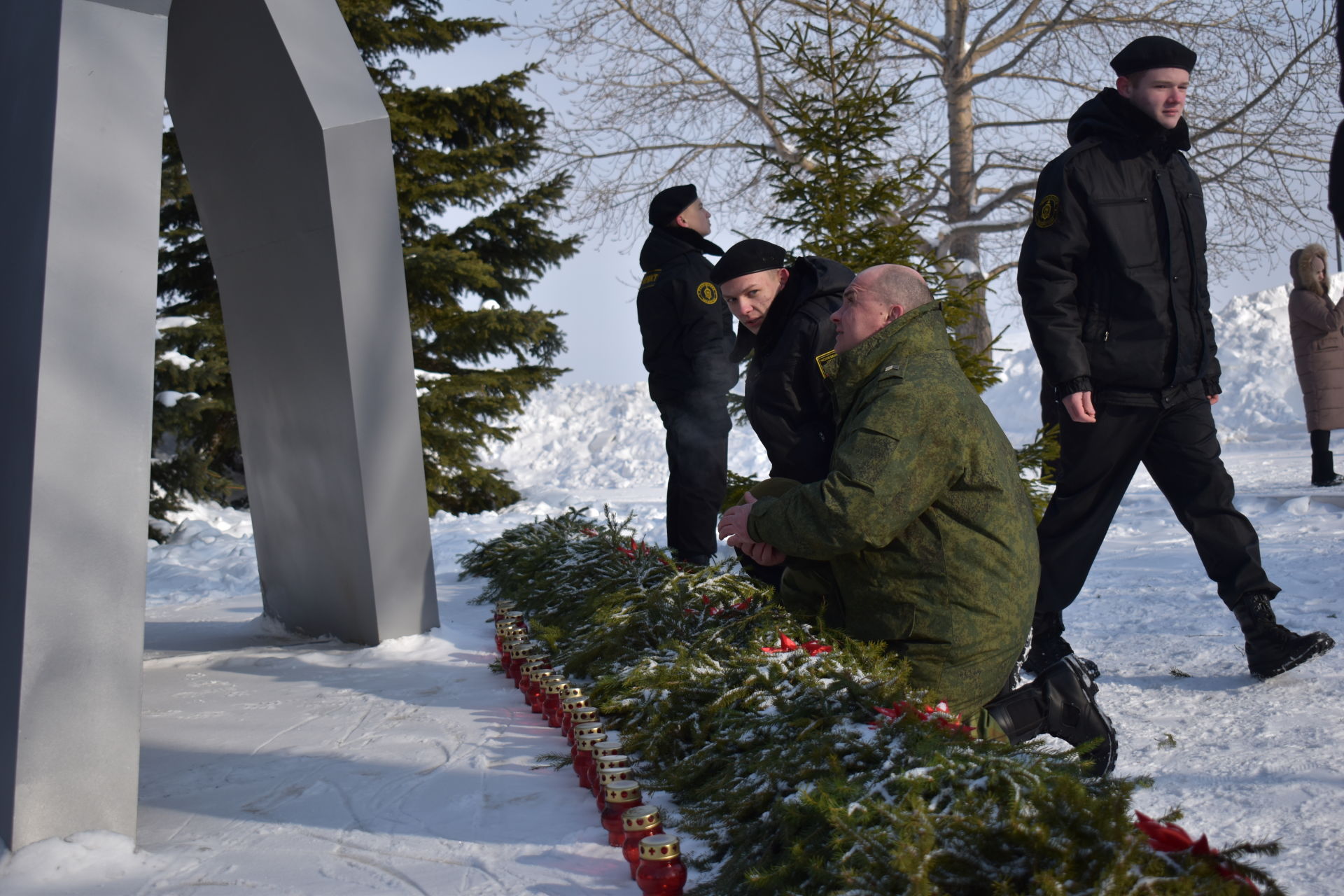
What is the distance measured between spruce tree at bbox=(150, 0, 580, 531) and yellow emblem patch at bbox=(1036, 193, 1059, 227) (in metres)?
10.7

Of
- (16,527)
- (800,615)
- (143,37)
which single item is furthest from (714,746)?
(143,37)

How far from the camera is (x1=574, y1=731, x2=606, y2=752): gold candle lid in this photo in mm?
2967

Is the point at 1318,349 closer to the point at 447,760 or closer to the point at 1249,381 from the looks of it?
the point at 447,760

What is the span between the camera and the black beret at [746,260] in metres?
4.08

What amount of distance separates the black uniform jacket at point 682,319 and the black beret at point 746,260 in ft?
4.39

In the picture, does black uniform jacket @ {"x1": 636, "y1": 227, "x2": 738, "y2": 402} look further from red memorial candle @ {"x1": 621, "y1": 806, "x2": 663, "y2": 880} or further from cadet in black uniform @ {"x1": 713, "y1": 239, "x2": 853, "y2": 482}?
red memorial candle @ {"x1": 621, "y1": 806, "x2": 663, "y2": 880}

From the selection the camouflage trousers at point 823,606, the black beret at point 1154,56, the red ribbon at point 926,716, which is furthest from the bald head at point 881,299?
the black beret at point 1154,56

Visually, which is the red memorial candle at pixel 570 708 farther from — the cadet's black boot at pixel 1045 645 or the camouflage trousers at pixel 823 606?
the cadet's black boot at pixel 1045 645

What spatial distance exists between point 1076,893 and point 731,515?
145 centimetres

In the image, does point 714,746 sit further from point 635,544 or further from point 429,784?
point 635,544

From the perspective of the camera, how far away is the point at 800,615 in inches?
129

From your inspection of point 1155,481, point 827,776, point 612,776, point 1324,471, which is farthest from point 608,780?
point 1324,471

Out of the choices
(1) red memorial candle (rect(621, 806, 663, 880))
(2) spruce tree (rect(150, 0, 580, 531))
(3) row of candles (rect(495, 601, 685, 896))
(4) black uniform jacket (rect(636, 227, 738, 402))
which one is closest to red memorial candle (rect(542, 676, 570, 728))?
(3) row of candles (rect(495, 601, 685, 896))

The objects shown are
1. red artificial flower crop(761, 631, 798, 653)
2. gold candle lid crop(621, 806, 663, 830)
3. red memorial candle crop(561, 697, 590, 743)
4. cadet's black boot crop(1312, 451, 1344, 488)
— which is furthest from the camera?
cadet's black boot crop(1312, 451, 1344, 488)
